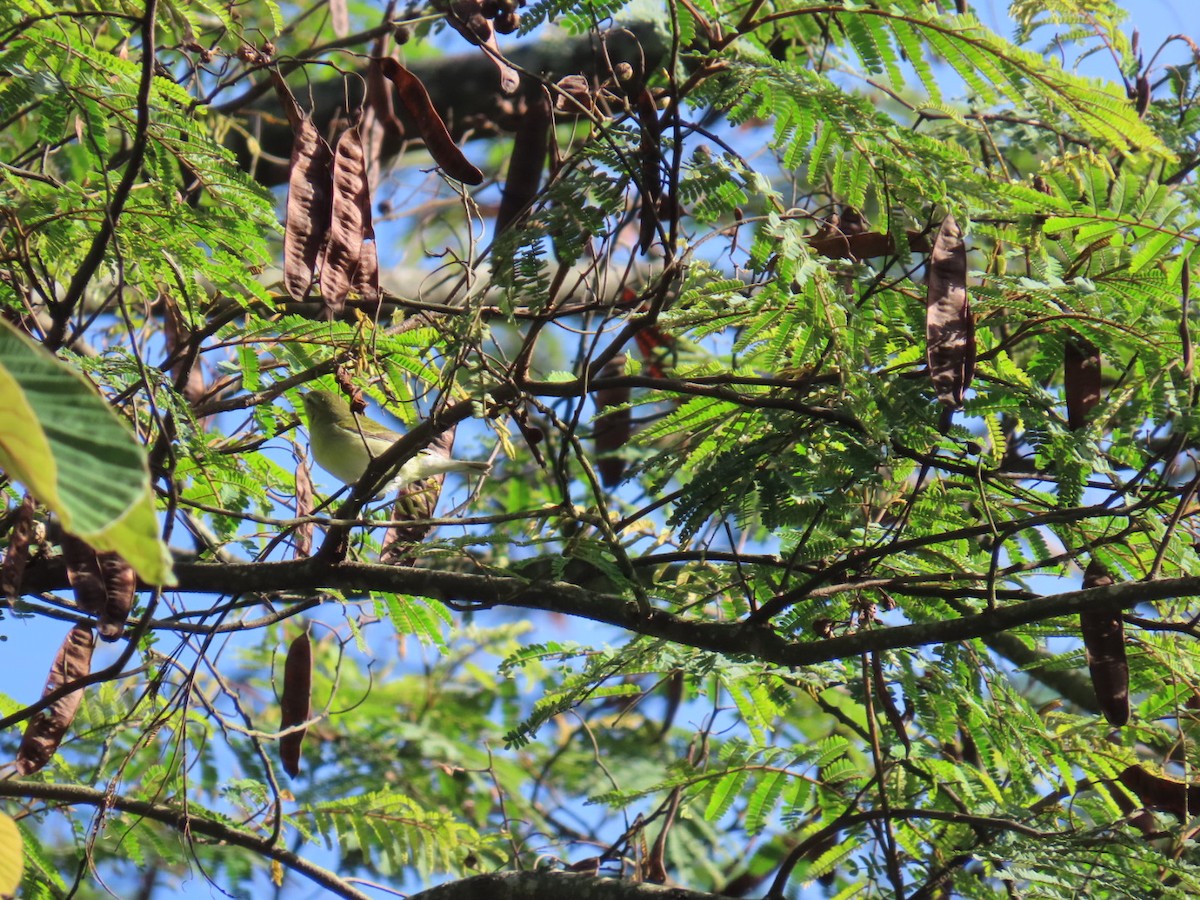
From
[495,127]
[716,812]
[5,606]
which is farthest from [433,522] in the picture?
[495,127]

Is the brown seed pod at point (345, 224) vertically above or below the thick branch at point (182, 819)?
above

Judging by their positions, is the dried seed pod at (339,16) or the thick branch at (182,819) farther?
the dried seed pod at (339,16)

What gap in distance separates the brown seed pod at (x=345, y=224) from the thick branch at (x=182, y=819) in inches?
59.2

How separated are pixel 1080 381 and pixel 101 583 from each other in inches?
84.6

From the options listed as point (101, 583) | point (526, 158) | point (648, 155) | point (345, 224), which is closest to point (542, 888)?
point (101, 583)

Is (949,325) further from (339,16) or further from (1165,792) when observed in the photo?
(339,16)

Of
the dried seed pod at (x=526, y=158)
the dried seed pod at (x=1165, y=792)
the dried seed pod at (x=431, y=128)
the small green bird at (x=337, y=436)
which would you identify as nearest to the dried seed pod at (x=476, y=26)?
the dried seed pod at (x=431, y=128)

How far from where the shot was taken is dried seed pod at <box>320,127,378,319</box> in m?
2.36

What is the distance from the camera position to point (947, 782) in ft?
11.2

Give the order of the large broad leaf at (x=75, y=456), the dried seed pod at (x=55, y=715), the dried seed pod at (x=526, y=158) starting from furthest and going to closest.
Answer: the dried seed pod at (x=526, y=158) → the dried seed pod at (x=55, y=715) → the large broad leaf at (x=75, y=456)

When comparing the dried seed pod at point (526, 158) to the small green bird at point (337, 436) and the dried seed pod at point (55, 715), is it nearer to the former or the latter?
the small green bird at point (337, 436)

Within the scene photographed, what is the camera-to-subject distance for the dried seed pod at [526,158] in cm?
356

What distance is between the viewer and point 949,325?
2.21 m

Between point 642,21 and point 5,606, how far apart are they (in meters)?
3.07
